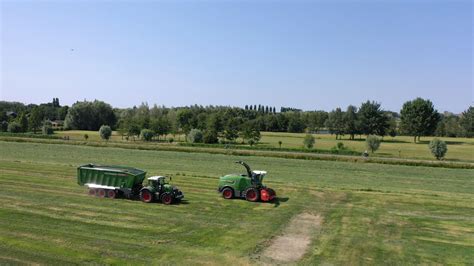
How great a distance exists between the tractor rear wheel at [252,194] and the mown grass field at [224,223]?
60 centimetres

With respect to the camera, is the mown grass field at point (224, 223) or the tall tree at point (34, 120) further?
the tall tree at point (34, 120)

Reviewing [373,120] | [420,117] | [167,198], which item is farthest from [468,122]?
[167,198]

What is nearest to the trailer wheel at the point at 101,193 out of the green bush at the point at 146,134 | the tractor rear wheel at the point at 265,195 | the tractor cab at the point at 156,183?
the tractor cab at the point at 156,183

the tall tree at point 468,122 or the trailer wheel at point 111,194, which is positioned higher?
the tall tree at point 468,122

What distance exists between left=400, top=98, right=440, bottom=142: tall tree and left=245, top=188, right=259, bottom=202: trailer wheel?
8972 centimetres

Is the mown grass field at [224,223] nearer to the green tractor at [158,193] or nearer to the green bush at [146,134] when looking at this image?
the green tractor at [158,193]

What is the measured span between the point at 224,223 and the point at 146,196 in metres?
6.03

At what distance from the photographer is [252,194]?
2433cm

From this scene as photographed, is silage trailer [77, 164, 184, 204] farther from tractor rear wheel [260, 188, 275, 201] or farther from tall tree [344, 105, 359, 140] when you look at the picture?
tall tree [344, 105, 359, 140]

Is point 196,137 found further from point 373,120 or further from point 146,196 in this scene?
point 146,196

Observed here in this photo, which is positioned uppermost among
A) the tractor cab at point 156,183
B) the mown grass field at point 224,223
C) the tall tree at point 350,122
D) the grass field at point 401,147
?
the tall tree at point 350,122

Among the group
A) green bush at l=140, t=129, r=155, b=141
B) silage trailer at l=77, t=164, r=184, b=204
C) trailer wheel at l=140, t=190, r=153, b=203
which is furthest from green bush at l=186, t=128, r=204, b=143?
trailer wheel at l=140, t=190, r=153, b=203

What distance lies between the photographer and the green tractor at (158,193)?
899 inches

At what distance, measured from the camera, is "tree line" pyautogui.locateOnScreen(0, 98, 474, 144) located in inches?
3487
